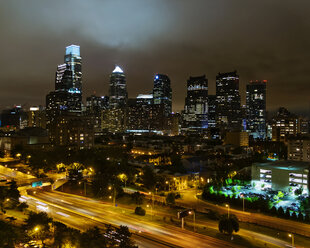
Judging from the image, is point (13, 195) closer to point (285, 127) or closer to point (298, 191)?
point (298, 191)

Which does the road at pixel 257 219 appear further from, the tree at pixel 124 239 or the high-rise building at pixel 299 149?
the high-rise building at pixel 299 149

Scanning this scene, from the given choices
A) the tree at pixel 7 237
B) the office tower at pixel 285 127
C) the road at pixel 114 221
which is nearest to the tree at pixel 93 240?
the road at pixel 114 221

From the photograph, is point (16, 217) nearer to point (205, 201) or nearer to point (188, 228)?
point (188, 228)

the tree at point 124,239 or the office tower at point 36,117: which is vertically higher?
the office tower at point 36,117

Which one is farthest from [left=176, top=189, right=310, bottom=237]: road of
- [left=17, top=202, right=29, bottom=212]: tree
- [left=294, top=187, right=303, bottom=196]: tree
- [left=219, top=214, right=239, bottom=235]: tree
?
[left=17, top=202, right=29, bottom=212]: tree

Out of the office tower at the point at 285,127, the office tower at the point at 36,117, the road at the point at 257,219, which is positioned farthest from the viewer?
the office tower at the point at 36,117

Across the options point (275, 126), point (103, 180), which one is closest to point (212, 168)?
point (103, 180)

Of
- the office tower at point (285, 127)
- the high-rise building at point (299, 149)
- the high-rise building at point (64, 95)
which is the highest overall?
the high-rise building at point (64, 95)

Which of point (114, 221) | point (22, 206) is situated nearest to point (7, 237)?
point (114, 221)

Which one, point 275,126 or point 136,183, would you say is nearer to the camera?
point 136,183
